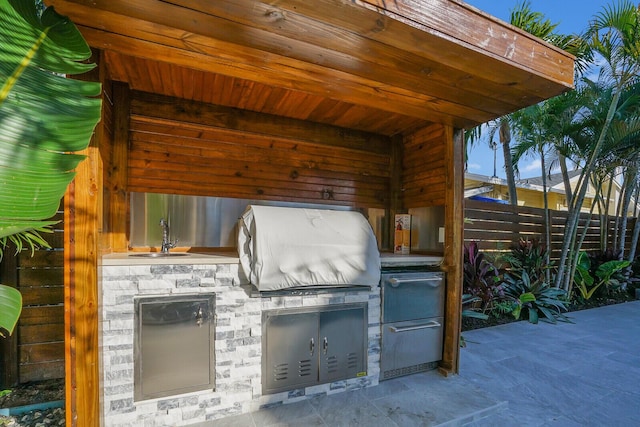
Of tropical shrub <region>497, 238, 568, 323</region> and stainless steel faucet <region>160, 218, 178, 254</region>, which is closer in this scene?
stainless steel faucet <region>160, 218, 178, 254</region>

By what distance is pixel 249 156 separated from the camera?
111 inches

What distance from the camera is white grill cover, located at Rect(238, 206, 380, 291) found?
1978 millimetres

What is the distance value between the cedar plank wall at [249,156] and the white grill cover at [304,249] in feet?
2.39

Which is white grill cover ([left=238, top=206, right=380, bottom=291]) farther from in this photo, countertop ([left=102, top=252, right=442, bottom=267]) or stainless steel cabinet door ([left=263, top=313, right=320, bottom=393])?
stainless steel cabinet door ([left=263, top=313, right=320, bottom=393])

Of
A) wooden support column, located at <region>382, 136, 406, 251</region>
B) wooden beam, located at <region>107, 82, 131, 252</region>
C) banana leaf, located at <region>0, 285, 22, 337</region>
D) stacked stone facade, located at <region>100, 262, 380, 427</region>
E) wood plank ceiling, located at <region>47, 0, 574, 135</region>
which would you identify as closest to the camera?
banana leaf, located at <region>0, 285, 22, 337</region>

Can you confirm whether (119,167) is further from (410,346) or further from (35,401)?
(410,346)

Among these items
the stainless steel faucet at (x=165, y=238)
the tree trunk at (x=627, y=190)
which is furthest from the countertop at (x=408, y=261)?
the tree trunk at (x=627, y=190)

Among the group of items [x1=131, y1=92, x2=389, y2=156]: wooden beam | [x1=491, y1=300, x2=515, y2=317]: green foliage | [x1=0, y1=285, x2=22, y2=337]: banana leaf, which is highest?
[x1=131, y1=92, x2=389, y2=156]: wooden beam

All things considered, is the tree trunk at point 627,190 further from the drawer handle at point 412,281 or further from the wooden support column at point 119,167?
the wooden support column at point 119,167

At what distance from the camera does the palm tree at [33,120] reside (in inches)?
31.3

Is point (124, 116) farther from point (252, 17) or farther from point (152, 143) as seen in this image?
point (252, 17)

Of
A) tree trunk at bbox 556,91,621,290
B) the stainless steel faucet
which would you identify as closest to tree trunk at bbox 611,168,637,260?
tree trunk at bbox 556,91,621,290

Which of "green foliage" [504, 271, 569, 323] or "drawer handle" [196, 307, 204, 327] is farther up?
"drawer handle" [196, 307, 204, 327]

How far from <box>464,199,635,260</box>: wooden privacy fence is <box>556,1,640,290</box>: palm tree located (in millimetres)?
806
